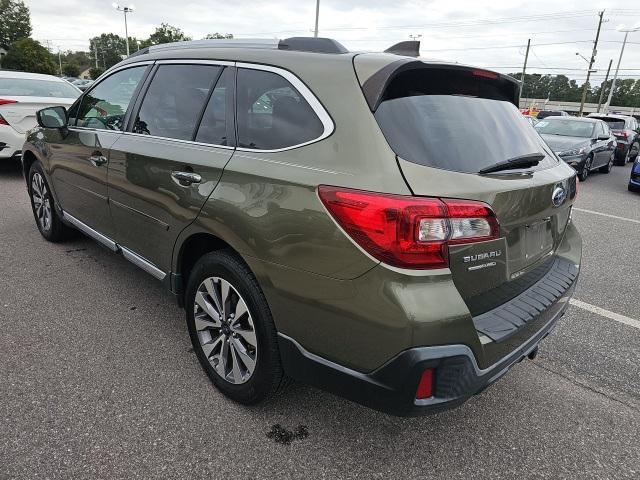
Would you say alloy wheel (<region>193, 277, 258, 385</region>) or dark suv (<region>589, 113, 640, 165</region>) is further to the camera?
dark suv (<region>589, 113, 640, 165</region>)

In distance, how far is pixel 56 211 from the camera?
4398mm

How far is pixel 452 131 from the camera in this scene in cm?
202

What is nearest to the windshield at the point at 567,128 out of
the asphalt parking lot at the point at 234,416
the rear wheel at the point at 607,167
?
the rear wheel at the point at 607,167

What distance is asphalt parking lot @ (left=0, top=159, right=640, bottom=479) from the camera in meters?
2.10

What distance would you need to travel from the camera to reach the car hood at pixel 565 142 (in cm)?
1078

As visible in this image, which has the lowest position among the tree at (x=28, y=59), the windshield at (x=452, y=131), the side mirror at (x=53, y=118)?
the side mirror at (x=53, y=118)

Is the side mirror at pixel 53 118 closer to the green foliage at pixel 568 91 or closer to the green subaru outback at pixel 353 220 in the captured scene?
the green subaru outback at pixel 353 220

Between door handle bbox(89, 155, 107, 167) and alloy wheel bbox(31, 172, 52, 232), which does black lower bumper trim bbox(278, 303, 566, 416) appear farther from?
alloy wheel bbox(31, 172, 52, 232)

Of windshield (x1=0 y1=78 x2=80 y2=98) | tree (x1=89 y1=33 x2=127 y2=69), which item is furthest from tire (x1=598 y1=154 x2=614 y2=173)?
tree (x1=89 y1=33 x2=127 y2=69)

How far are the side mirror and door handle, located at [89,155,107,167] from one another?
692mm

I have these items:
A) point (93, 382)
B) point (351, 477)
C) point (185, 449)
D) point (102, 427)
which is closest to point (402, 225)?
point (351, 477)

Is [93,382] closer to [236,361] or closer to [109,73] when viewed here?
[236,361]

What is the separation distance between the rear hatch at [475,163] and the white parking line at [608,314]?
69.6 inches

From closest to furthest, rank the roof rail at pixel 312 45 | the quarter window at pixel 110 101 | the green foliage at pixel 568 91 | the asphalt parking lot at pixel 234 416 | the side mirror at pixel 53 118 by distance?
A: the asphalt parking lot at pixel 234 416
the roof rail at pixel 312 45
the quarter window at pixel 110 101
the side mirror at pixel 53 118
the green foliage at pixel 568 91
